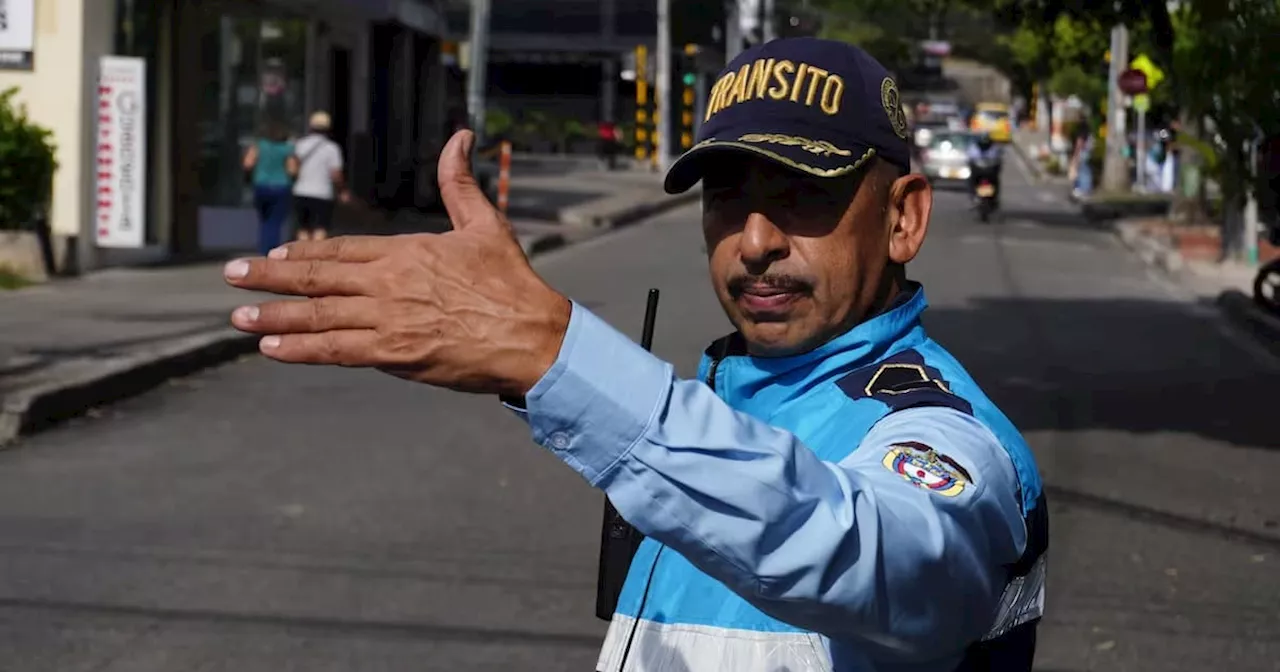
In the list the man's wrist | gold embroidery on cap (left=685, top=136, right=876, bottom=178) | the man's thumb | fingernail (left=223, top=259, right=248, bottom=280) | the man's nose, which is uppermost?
gold embroidery on cap (left=685, top=136, right=876, bottom=178)

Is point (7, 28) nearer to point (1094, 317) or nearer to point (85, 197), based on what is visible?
point (85, 197)

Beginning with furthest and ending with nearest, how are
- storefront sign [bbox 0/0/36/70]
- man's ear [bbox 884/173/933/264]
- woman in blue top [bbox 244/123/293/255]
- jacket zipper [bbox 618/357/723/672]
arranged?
woman in blue top [bbox 244/123/293/255]
storefront sign [bbox 0/0/36/70]
man's ear [bbox 884/173/933/264]
jacket zipper [bbox 618/357/723/672]

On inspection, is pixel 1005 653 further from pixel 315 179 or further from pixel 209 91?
pixel 209 91

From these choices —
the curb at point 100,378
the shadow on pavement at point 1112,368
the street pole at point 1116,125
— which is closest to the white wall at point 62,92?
the curb at point 100,378

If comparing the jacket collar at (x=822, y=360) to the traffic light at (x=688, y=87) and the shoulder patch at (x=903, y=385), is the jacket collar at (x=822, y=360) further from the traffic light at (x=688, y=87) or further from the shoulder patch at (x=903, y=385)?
the traffic light at (x=688, y=87)

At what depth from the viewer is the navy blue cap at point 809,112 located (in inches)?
79.7

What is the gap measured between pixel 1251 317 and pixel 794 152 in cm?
1646

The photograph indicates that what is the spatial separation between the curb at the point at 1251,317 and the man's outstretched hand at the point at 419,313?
15.0 metres

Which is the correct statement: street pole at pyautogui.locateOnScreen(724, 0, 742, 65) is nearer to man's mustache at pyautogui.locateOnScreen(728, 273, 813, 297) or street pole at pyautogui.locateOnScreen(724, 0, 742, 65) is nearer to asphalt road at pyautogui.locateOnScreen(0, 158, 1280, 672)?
asphalt road at pyautogui.locateOnScreen(0, 158, 1280, 672)

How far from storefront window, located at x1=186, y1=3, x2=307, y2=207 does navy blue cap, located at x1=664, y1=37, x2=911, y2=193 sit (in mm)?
19651

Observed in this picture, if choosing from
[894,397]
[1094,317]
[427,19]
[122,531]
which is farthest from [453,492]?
[427,19]

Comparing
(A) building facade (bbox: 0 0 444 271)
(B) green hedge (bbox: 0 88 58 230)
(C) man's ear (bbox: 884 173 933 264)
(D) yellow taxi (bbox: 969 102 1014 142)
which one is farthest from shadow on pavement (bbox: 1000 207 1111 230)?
(D) yellow taxi (bbox: 969 102 1014 142)

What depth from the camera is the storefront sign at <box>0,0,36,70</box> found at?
18.2 metres

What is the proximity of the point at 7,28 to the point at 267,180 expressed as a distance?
288cm
